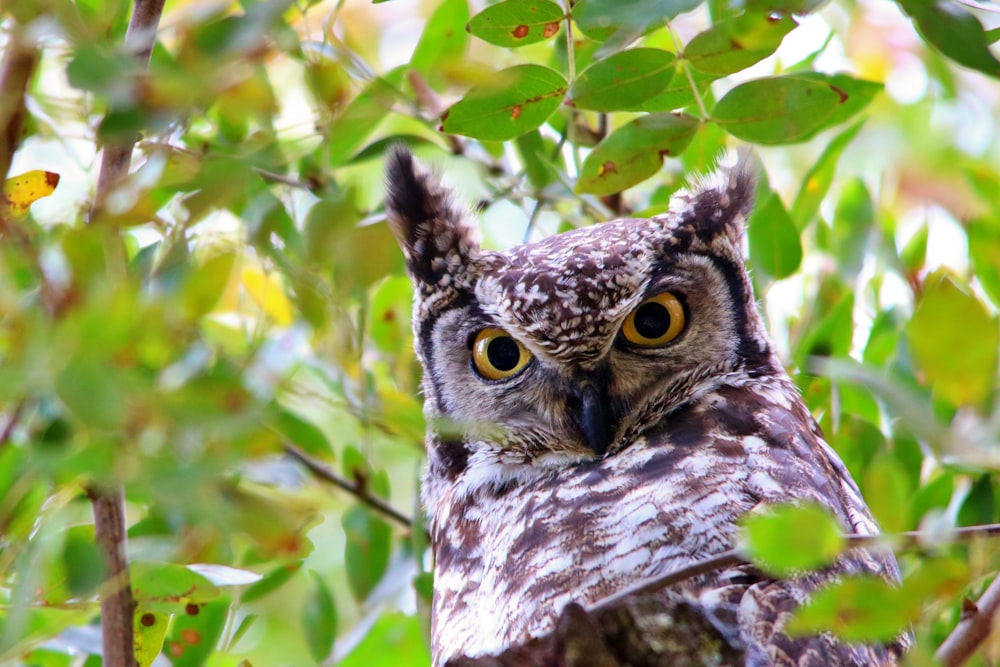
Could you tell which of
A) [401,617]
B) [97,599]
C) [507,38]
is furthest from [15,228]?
Result: [401,617]

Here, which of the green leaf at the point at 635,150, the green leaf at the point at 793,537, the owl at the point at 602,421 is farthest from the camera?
the owl at the point at 602,421

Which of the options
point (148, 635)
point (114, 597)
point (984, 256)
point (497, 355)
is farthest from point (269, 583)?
point (984, 256)

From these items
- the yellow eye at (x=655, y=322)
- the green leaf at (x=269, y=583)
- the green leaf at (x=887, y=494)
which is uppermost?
the green leaf at (x=887, y=494)

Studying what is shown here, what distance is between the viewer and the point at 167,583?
151 centimetres

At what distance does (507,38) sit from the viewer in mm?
1645

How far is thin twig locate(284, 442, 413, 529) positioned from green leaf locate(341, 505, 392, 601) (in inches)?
1.3

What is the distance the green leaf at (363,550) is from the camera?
2.40 m

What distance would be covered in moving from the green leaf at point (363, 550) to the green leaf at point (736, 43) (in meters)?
1.28

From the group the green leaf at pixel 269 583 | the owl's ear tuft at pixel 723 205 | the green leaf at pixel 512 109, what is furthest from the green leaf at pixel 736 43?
the green leaf at pixel 269 583

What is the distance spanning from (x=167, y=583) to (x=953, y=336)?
1090 millimetres

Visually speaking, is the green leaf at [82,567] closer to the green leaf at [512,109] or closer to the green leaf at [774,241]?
the green leaf at [512,109]

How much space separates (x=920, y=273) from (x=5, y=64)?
6.82 feet

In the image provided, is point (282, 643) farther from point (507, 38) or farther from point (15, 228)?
point (15, 228)

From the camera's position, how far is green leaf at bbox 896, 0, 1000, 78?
4.22 feet
